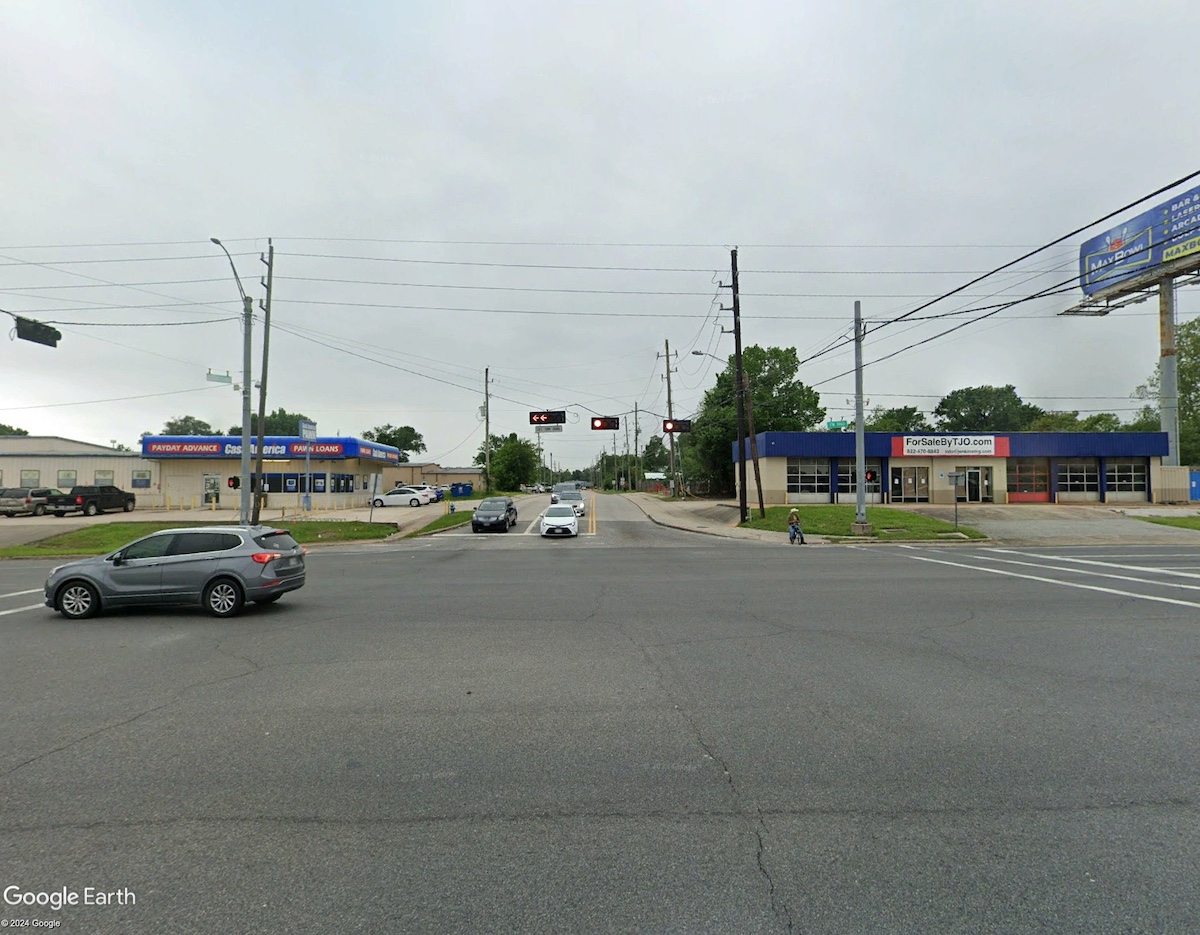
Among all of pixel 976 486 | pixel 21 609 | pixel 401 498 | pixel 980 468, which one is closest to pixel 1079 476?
pixel 980 468

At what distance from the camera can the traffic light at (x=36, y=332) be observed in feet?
50.1

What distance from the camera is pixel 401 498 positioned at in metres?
49.5

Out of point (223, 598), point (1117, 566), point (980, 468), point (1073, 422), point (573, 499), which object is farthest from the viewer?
point (1073, 422)

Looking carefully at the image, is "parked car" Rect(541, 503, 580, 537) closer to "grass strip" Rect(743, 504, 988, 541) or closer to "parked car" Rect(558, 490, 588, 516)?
"parked car" Rect(558, 490, 588, 516)

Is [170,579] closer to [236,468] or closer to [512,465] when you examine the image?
[236,468]

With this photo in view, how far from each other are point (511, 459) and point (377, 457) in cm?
5345

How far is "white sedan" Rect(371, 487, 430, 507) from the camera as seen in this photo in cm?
4903

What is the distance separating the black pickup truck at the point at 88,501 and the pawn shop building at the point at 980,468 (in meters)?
40.3

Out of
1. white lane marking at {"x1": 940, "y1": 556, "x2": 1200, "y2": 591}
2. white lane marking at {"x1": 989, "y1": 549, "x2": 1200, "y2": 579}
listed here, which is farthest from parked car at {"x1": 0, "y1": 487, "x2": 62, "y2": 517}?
white lane marking at {"x1": 989, "y1": 549, "x2": 1200, "y2": 579}

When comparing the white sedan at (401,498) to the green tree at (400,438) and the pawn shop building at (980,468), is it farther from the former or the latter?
the green tree at (400,438)

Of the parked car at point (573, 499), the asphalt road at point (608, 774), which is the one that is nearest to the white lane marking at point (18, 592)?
the asphalt road at point (608, 774)

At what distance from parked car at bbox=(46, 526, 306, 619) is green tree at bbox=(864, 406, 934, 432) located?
9490 cm

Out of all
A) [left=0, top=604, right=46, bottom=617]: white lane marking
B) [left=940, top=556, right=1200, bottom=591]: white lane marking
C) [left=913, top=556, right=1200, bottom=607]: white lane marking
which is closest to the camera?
[left=0, top=604, right=46, bottom=617]: white lane marking

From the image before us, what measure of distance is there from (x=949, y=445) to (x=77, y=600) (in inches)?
1788
